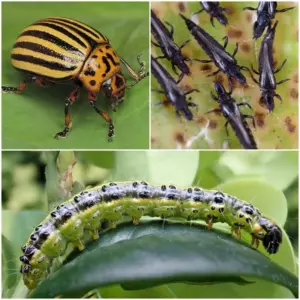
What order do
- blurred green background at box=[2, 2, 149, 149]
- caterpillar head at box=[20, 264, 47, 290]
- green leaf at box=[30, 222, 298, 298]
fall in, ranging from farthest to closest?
blurred green background at box=[2, 2, 149, 149] < caterpillar head at box=[20, 264, 47, 290] < green leaf at box=[30, 222, 298, 298]

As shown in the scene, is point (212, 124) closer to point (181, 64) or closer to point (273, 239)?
point (181, 64)

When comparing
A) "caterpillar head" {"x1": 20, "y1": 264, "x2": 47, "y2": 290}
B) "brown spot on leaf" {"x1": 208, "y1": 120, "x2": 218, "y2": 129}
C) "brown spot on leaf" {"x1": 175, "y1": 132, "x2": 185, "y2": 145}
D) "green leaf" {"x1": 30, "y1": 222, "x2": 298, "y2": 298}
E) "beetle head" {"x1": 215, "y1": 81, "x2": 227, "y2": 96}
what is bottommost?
"caterpillar head" {"x1": 20, "y1": 264, "x2": 47, "y2": 290}

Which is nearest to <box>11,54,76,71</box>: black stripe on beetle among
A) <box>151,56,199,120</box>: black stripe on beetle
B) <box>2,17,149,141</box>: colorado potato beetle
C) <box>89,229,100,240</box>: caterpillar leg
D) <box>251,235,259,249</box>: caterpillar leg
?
<box>2,17,149,141</box>: colorado potato beetle

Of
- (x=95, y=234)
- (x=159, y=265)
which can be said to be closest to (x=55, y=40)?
(x=95, y=234)

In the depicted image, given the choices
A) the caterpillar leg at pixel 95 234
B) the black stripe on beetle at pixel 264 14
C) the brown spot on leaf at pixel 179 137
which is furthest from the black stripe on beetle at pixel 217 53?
the caterpillar leg at pixel 95 234

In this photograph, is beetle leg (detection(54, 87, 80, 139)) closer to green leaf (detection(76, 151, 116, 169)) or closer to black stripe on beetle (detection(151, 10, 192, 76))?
green leaf (detection(76, 151, 116, 169))
